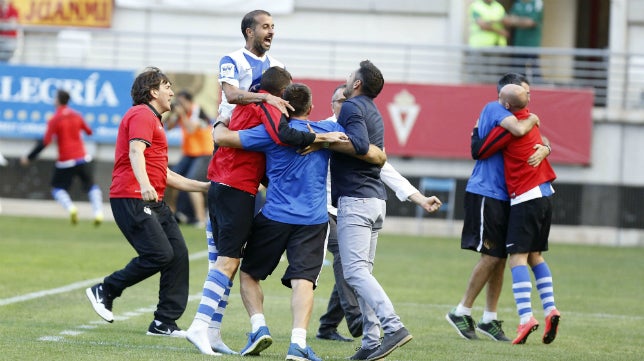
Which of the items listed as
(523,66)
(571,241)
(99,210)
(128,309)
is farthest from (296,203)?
(523,66)

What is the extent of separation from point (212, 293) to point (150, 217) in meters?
1.50

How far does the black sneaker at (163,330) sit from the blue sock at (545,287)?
115 inches

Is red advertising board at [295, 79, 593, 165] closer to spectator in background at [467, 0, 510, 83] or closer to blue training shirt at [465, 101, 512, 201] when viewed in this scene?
spectator in background at [467, 0, 510, 83]

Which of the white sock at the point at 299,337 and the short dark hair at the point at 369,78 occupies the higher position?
the short dark hair at the point at 369,78

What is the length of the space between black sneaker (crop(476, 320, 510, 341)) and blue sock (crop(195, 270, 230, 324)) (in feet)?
9.18

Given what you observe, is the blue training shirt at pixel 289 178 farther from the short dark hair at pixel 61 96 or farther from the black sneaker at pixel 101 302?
the short dark hair at pixel 61 96

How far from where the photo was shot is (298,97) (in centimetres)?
835

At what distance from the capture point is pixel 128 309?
11367 mm

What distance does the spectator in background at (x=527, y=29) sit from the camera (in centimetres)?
2438

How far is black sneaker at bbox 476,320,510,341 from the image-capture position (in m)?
10.3

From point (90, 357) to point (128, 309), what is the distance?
3.32m

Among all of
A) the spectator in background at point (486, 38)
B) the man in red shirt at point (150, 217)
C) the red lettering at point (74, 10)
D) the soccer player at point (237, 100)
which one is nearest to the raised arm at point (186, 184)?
the man in red shirt at point (150, 217)

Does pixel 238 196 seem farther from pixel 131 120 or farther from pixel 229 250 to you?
pixel 131 120

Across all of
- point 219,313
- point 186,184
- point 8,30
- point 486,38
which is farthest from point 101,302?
point 8,30
